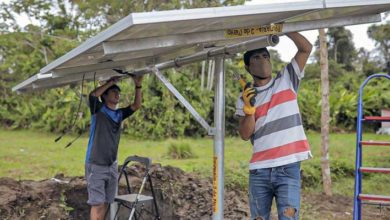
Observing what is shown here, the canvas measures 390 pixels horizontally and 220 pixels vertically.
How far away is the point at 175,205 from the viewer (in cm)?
574

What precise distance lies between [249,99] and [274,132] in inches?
12.3

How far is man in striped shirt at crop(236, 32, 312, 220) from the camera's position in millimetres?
2883

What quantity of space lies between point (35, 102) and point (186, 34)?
15.9 meters

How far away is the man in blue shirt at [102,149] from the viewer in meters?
4.58

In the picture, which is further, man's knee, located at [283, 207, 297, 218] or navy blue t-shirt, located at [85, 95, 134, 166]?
navy blue t-shirt, located at [85, 95, 134, 166]

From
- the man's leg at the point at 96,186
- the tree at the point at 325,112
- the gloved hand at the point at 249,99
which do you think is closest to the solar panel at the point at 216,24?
the gloved hand at the point at 249,99

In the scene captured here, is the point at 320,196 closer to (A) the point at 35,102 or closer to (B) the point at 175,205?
(B) the point at 175,205

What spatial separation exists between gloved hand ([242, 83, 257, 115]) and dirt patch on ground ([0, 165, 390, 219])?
2.80m

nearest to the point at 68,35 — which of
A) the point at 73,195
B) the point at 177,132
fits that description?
the point at 177,132

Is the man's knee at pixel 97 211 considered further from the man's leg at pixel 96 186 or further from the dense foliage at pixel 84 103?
the dense foliage at pixel 84 103

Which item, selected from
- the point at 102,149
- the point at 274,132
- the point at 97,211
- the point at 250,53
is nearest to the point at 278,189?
the point at 274,132

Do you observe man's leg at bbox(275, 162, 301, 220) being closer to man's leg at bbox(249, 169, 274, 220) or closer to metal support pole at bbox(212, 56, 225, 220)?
man's leg at bbox(249, 169, 274, 220)

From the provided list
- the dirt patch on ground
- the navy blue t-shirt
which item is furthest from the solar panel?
the dirt patch on ground

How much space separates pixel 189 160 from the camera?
9.76m
